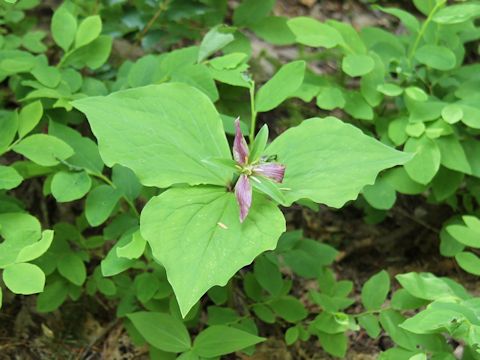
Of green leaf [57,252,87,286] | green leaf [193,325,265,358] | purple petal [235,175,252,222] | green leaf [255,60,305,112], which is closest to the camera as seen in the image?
purple petal [235,175,252,222]

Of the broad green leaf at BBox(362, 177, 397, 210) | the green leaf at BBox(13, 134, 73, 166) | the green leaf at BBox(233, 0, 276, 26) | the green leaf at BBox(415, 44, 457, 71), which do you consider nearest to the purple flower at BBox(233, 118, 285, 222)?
the green leaf at BBox(13, 134, 73, 166)

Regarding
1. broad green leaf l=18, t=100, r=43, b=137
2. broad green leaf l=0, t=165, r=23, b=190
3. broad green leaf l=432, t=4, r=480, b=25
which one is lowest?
broad green leaf l=0, t=165, r=23, b=190

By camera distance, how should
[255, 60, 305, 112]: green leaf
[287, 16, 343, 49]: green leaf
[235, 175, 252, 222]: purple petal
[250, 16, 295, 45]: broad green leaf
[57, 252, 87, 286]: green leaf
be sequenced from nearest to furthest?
[235, 175, 252, 222]: purple petal
[255, 60, 305, 112]: green leaf
[57, 252, 87, 286]: green leaf
[287, 16, 343, 49]: green leaf
[250, 16, 295, 45]: broad green leaf

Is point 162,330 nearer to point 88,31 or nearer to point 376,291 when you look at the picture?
point 376,291

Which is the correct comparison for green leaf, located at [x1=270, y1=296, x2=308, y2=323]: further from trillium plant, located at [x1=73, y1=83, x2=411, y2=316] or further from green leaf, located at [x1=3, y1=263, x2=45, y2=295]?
green leaf, located at [x1=3, y1=263, x2=45, y2=295]

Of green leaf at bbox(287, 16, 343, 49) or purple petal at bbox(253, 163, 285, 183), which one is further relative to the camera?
green leaf at bbox(287, 16, 343, 49)

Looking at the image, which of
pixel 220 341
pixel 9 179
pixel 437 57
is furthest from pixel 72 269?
pixel 437 57

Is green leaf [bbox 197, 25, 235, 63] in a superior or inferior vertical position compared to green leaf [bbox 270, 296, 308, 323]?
superior
